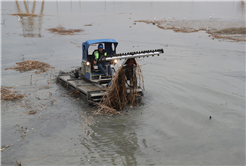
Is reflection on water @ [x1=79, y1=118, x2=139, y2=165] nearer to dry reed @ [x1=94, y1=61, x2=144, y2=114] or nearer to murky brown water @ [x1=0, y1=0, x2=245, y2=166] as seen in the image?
murky brown water @ [x1=0, y1=0, x2=245, y2=166]

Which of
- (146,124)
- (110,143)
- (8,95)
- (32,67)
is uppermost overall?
(32,67)

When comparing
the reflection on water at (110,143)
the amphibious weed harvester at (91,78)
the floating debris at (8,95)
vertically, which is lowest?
the reflection on water at (110,143)

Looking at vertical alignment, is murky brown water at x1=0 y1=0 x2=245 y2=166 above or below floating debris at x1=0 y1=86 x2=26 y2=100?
below

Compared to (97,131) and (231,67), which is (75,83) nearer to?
(97,131)

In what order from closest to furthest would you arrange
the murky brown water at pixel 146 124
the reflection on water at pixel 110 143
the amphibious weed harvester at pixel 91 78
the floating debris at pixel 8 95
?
1. the reflection on water at pixel 110 143
2. the murky brown water at pixel 146 124
3. the amphibious weed harvester at pixel 91 78
4. the floating debris at pixel 8 95

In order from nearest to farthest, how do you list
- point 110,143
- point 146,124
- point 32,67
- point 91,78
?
point 110,143, point 146,124, point 91,78, point 32,67

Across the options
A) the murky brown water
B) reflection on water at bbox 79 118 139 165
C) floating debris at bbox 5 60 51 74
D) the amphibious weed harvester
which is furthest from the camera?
floating debris at bbox 5 60 51 74

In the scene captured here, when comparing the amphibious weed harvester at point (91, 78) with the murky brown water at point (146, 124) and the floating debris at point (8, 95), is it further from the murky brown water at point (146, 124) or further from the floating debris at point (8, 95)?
the floating debris at point (8, 95)

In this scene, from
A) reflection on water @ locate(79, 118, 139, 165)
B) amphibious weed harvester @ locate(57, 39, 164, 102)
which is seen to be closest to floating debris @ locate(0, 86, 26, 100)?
amphibious weed harvester @ locate(57, 39, 164, 102)

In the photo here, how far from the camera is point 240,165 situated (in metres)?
6.24

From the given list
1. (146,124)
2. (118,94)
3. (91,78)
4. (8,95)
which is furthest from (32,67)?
(146,124)

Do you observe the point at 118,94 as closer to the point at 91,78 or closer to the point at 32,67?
the point at 91,78

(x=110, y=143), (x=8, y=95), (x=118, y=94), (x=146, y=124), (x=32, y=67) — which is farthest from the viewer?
(x=32, y=67)

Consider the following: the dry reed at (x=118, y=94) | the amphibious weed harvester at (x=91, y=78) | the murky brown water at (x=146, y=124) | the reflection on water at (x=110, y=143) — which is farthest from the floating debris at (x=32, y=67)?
the reflection on water at (x=110, y=143)
